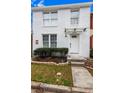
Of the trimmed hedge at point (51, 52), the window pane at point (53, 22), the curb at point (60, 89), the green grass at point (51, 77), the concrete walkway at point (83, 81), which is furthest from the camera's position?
the window pane at point (53, 22)

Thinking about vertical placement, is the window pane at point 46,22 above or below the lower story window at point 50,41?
above

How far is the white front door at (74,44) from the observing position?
12.7 meters

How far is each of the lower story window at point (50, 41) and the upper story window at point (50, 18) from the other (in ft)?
4.14

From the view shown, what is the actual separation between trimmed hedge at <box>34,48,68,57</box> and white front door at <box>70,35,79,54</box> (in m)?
0.90

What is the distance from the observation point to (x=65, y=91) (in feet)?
13.1

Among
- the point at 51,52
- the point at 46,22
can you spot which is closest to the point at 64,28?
the point at 46,22

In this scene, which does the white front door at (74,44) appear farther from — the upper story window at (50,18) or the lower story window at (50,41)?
the upper story window at (50,18)

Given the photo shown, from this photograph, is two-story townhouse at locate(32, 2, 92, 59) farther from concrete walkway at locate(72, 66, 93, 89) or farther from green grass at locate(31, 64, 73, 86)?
concrete walkway at locate(72, 66, 93, 89)

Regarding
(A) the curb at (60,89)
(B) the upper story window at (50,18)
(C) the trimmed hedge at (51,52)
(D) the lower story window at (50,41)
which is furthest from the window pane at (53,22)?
(A) the curb at (60,89)

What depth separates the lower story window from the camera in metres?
13.1

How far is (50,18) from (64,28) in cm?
197
